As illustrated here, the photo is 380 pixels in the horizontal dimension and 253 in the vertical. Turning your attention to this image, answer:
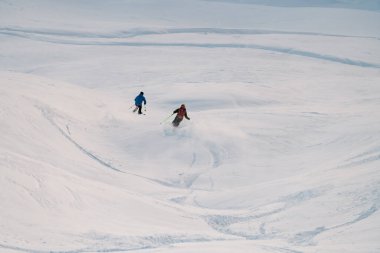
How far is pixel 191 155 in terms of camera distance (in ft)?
59.1

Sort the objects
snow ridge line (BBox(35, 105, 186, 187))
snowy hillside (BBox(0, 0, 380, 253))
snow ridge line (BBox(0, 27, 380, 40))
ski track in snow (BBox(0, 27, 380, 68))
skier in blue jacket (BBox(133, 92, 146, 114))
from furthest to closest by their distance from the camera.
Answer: snow ridge line (BBox(0, 27, 380, 40)) → ski track in snow (BBox(0, 27, 380, 68)) → skier in blue jacket (BBox(133, 92, 146, 114)) → snow ridge line (BBox(35, 105, 186, 187)) → snowy hillside (BBox(0, 0, 380, 253))

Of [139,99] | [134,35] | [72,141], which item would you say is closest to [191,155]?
[72,141]

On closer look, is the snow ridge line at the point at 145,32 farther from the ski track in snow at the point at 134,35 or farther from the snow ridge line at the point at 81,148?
the snow ridge line at the point at 81,148

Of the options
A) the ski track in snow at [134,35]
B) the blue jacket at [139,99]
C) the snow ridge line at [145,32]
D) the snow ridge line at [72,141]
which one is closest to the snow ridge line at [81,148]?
the snow ridge line at [72,141]

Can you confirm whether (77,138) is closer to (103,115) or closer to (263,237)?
(103,115)

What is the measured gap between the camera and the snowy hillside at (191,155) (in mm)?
11266

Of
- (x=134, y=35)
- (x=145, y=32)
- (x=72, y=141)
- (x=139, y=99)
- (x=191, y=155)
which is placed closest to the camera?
(x=72, y=141)

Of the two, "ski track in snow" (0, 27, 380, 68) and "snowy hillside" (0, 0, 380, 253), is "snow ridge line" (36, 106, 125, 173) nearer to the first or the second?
"snowy hillside" (0, 0, 380, 253)

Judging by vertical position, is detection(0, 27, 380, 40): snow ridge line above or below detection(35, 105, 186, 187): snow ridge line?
above

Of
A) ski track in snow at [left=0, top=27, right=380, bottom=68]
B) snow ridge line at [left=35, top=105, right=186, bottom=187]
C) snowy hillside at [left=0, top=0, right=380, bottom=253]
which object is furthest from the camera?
ski track in snow at [left=0, top=27, right=380, bottom=68]

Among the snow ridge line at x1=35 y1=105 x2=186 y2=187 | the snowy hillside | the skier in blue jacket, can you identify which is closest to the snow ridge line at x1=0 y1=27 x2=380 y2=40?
the snowy hillside

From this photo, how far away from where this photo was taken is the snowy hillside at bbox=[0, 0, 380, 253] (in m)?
11.3

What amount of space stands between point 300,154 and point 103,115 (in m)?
7.04

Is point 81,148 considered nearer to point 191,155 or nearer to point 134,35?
point 191,155
